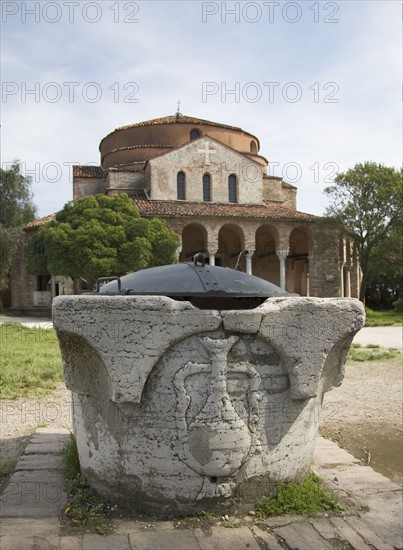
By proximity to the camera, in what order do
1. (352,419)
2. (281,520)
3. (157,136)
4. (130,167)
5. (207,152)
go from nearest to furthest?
(281,520)
(352,419)
(207,152)
(130,167)
(157,136)

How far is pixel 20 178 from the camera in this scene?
87.2 feet

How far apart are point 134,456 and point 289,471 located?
3.25ft

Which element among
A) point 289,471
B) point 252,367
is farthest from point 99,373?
point 289,471

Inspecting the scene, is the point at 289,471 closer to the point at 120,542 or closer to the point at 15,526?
the point at 120,542

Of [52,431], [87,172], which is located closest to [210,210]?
[87,172]

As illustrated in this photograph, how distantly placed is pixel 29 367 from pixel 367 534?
6.35 metres

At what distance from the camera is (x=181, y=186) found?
86.1 ft

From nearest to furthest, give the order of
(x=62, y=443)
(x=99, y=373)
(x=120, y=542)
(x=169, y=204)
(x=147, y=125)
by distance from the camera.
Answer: (x=120, y=542) → (x=99, y=373) → (x=62, y=443) → (x=169, y=204) → (x=147, y=125)

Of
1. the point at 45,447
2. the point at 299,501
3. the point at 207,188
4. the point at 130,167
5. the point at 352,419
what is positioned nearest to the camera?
the point at 299,501

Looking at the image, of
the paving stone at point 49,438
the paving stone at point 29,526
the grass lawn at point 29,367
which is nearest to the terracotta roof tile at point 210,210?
the grass lawn at point 29,367

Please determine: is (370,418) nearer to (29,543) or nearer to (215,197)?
(29,543)

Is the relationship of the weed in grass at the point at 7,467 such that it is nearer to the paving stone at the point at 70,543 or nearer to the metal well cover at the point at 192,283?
the paving stone at the point at 70,543

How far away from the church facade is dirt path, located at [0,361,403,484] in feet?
54.9

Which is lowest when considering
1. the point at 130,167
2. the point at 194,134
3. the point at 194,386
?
the point at 194,386
